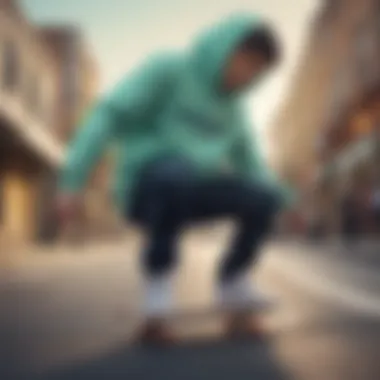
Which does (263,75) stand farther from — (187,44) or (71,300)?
(71,300)

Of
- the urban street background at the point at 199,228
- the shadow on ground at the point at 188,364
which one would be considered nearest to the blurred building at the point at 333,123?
the urban street background at the point at 199,228

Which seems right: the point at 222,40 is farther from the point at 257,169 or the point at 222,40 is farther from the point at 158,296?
the point at 158,296

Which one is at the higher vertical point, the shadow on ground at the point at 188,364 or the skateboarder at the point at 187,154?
the skateboarder at the point at 187,154

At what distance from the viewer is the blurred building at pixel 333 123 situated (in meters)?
0.69

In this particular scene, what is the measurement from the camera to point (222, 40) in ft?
2.18

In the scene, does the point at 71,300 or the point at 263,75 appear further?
the point at 71,300

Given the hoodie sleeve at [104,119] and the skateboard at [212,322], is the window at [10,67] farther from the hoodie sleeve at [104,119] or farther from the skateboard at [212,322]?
the skateboard at [212,322]

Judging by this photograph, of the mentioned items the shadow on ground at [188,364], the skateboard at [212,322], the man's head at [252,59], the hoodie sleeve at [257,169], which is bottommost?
the shadow on ground at [188,364]

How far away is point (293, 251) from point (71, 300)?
27 centimetres

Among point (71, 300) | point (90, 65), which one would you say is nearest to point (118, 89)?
point (90, 65)

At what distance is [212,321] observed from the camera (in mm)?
730

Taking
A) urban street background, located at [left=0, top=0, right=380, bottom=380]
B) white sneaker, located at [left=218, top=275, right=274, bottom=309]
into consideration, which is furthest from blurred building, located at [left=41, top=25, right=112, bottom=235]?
white sneaker, located at [left=218, top=275, right=274, bottom=309]

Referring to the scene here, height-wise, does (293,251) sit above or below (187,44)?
below

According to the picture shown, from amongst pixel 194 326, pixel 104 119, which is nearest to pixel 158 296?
pixel 194 326
